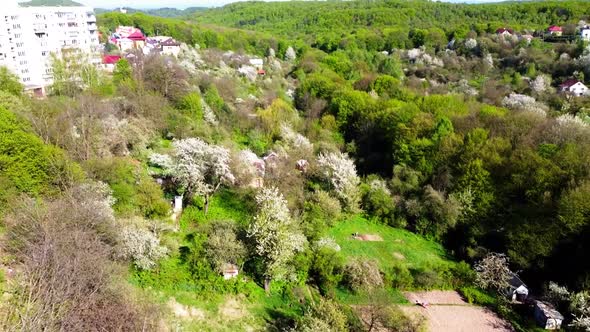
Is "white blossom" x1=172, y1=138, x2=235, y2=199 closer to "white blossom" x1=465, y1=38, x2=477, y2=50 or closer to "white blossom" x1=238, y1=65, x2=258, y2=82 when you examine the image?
"white blossom" x1=238, y1=65, x2=258, y2=82

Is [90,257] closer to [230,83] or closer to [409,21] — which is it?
[230,83]

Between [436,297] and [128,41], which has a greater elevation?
[128,41]

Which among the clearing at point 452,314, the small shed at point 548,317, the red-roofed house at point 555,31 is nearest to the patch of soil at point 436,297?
the clearing at point 452,314

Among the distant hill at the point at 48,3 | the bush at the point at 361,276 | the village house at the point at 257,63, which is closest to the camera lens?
the bush at the point at 361,276

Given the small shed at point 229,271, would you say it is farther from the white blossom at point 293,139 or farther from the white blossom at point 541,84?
the white blossom at point 541,84

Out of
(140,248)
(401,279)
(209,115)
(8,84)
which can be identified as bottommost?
(401,279)

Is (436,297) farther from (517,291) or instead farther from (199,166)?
(199,166)

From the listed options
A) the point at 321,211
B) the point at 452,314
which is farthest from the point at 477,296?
the point at 321,211
